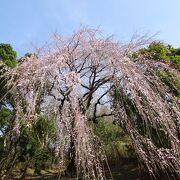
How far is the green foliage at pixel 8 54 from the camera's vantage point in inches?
278

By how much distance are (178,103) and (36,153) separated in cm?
341

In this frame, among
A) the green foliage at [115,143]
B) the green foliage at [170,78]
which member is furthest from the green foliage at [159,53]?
the green foliage at [115,143]

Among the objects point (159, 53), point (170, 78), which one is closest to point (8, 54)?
point (159, 53)

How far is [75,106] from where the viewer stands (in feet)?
12.8

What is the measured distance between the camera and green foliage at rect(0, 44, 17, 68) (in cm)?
706

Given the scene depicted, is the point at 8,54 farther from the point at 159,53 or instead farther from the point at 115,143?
the point at 115,143

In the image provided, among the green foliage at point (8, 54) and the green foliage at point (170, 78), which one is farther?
the green foliage at point (8, 54)

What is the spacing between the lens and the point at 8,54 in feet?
23.6

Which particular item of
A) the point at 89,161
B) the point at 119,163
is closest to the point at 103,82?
the point at 89,161

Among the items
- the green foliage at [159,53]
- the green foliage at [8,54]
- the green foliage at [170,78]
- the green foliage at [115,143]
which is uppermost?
the green foliage at [8,54]

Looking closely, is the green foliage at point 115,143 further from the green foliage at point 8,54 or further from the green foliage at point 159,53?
the green foliage at point 8,54

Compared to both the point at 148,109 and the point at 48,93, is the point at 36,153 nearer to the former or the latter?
the point at 48,93

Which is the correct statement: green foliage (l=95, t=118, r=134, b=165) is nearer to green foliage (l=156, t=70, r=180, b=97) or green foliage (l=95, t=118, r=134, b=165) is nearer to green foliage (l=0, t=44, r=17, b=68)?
green foliage (l=0, t=44, r=17, b=68)

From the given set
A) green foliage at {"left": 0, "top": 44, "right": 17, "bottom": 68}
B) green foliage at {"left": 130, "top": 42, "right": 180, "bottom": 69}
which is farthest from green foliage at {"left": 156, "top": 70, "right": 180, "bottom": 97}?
green foliage at {"left": 0, "top": 44, "right": 17, "bottom": 68}
